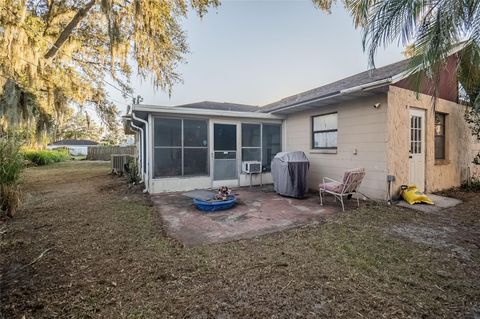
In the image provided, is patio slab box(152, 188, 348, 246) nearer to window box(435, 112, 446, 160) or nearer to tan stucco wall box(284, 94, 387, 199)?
tan stucco wall box(284, 94, 387, 199)

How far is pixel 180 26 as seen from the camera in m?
7.04

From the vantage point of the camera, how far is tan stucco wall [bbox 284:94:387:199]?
18.1 feet

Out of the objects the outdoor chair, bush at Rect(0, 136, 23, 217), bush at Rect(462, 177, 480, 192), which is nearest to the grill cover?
the outdoor chair

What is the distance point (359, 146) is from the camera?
6.03 m

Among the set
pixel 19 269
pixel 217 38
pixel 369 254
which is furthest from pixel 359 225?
pixel 217 38

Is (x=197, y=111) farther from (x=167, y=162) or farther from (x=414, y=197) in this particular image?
(x=414, y=197)

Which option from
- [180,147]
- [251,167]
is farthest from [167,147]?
[251,167]

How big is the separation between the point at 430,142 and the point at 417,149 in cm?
57

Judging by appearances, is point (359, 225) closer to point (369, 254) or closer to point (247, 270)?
point (369, 254)

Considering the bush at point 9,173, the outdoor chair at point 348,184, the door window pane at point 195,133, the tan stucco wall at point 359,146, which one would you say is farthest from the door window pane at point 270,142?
the bush at point 9,173

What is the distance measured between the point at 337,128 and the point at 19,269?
7.00m

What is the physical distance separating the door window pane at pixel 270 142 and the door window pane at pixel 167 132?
3.08m

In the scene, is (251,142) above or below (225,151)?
above

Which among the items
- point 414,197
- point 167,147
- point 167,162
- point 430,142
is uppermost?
point 430,142
